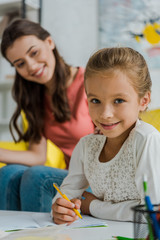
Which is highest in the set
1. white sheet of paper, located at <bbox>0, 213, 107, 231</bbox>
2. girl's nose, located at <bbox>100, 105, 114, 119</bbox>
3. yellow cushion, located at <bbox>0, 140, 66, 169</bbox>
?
girl's nose, located at <bbox>100, 105, 114, 119</bbox>

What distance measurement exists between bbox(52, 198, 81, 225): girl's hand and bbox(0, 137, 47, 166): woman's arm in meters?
0.79

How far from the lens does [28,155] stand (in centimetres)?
178

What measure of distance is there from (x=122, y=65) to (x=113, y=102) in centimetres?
11

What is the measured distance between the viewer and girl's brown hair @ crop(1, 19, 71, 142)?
66.6 inches

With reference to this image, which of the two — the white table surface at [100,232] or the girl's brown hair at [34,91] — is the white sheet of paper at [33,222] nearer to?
the white table surface at [100,232]

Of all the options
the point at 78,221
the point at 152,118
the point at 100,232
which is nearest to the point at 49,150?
the point at 152,118

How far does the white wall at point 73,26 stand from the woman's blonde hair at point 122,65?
186 cm

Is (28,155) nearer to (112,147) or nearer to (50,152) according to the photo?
(50,152)

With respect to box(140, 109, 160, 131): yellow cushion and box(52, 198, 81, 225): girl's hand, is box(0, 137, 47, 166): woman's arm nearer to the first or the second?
box(140, 109, 160, 131): yellow cushion

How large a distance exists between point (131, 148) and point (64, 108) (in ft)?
2.74

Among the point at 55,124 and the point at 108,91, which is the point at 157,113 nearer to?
the point at 108,91

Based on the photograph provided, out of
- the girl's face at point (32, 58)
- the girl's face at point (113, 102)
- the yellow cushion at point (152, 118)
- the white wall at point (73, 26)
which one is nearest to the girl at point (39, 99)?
the girl's face at point (32, 58)

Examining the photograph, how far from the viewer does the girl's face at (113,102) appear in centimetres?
93

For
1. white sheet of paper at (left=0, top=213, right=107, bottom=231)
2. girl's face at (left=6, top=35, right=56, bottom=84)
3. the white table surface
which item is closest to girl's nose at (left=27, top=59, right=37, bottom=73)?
girl's face at (left=6, top=35, right=56, bottom=84)
